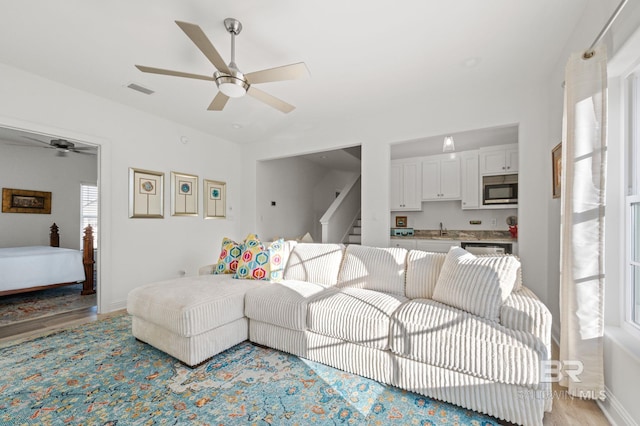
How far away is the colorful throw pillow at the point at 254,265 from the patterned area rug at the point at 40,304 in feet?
8.17

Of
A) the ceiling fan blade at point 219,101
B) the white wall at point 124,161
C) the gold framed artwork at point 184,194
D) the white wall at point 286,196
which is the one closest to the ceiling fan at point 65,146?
the white wall at point 124,161

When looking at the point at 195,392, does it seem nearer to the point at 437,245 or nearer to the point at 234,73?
the point at 234,73

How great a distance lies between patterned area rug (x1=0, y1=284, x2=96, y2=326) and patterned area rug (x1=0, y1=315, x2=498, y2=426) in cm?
124

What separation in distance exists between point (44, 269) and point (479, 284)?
5.55 metres

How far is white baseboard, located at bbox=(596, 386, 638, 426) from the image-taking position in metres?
1.37

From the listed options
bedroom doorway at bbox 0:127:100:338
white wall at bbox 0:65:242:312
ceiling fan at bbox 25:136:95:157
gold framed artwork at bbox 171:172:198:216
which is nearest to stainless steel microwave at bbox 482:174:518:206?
white wall at bbox 0:65:242:312

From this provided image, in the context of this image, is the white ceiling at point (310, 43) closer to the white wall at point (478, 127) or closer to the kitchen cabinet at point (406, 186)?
the white wall at point (478, 127)

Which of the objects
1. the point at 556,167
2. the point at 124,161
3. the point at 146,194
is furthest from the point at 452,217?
the point at 124,161

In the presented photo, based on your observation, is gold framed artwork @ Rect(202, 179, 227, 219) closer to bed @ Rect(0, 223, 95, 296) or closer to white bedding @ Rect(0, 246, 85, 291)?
bed @ Rect(0, 223, 95, 296)

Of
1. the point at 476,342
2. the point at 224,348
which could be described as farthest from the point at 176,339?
the point at 476,342

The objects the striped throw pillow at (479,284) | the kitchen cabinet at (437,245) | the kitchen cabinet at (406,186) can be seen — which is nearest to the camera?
the striped throw pillow at (479,284)

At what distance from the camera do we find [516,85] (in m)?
3.00

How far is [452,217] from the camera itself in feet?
17.5

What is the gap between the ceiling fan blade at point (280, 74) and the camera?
2008 mm
